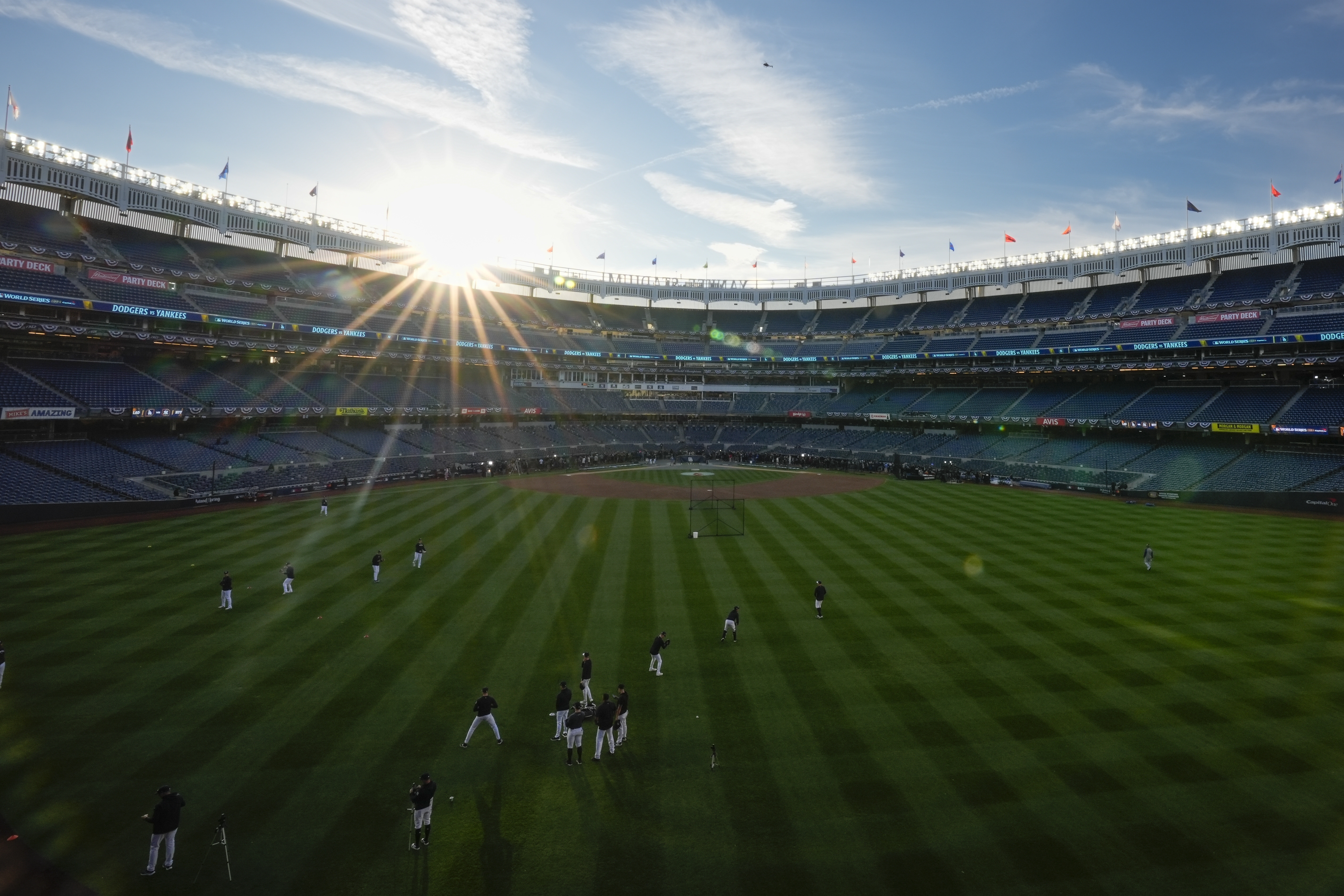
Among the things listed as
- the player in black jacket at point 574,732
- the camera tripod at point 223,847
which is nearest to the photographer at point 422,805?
the camera tripod at point 223,847

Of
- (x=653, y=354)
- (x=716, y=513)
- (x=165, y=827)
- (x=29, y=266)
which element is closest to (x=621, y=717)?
(x=165, y=827)

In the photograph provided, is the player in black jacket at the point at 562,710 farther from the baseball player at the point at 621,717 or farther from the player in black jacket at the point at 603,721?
the baseball player at the point at 621,717

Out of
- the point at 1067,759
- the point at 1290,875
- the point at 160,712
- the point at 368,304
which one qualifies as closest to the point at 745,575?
the point at 1067,759

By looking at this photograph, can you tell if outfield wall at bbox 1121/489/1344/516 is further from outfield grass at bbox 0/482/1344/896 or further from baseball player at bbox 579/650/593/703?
baseball player at bbox 579/650/593/703

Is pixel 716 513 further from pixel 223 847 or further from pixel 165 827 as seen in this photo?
pixel 165 827

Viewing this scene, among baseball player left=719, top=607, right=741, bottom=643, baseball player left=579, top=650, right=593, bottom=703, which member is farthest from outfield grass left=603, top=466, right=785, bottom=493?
baseball player left=579, top=650, right=593, bottom=703
